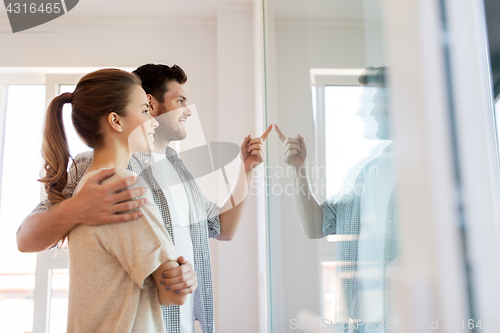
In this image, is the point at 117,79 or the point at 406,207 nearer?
the point at 406,207

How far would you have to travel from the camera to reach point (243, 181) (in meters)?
1.17

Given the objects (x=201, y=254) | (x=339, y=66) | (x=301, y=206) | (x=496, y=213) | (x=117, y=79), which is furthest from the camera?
(x=201, y=254)

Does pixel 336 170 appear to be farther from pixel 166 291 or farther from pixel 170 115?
pixel 170 115

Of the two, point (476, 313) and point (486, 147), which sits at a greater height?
point (486, 147)

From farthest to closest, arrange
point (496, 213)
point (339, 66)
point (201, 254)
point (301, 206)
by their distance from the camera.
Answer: point (201, 254) < point (301, 206) < point (339, 66) < point (496, 213)

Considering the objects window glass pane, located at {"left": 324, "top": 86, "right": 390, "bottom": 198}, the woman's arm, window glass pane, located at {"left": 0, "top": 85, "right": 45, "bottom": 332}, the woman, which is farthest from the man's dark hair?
window glass pane, located at {"left": 0, "top": 85, "right": 45, "bottom": 332}

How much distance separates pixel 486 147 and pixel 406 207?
0.27 feet

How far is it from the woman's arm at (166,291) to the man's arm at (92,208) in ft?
0.37

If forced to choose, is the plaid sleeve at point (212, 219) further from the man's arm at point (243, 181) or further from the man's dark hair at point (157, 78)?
the man's dark hair at point (157, 78)

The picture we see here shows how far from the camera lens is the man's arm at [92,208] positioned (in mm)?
727

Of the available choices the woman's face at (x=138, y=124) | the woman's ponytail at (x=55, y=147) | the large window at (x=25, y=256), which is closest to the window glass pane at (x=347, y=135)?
the woman's face at (x=138, y=124)

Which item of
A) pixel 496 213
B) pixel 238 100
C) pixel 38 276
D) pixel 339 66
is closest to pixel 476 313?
pixel 496 213

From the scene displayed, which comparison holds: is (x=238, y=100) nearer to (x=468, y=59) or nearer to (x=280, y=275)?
(x=280, y=275)

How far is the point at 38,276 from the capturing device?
7.35ft
